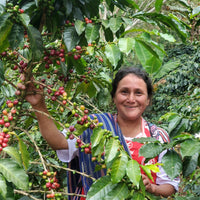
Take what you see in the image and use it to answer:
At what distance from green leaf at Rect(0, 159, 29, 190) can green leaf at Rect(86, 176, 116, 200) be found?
24cm

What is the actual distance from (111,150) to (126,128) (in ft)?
2.69

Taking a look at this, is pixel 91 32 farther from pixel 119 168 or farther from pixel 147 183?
pixel 147 183

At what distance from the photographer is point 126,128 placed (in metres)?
1.75

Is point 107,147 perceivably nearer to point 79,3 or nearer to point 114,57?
point 114,57

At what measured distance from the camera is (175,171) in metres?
0.94

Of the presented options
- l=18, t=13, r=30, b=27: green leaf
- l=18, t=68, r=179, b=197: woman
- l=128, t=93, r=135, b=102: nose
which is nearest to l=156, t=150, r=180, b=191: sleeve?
l=18, t=68, r=179, b=197: woman

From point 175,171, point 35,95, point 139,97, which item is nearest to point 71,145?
point 35,95

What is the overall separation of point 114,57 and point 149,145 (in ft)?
1.20

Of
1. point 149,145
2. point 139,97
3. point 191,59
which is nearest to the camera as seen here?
point 149,145

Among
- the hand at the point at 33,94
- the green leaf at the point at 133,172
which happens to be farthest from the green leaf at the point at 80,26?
the green leaf at the point at 133,172

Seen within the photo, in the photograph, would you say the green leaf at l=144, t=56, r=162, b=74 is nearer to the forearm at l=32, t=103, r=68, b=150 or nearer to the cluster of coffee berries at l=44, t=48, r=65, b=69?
the cluster of coffee berries at l=44, t=48, r=65, b=69

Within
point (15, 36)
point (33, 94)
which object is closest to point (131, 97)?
point (33, 94)

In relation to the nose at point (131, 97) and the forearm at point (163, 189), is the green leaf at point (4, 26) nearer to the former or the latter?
the nose at point (131, 97)

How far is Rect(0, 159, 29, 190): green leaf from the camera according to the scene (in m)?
0.85
